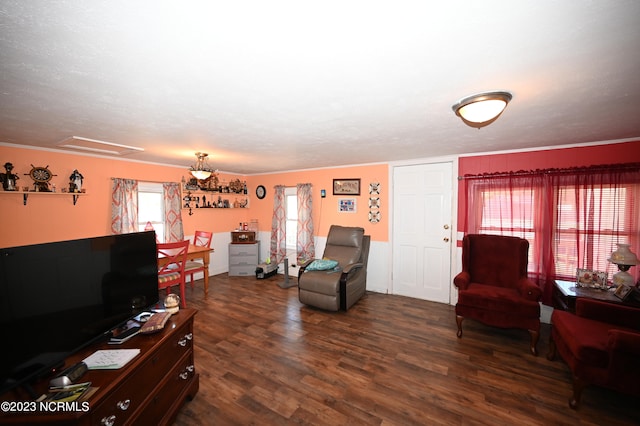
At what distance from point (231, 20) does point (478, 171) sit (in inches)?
142

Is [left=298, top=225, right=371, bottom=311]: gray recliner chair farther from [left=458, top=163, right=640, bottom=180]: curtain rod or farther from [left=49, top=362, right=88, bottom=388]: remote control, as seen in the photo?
[left=49, top=362, right=88, bottom=388]: remote control

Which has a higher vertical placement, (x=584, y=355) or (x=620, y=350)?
(x=620, y=350)

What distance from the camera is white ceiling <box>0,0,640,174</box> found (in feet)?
3.10

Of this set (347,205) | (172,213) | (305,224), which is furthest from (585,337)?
(172,213)

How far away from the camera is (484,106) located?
62.7 inches

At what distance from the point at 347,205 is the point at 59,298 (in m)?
3.83

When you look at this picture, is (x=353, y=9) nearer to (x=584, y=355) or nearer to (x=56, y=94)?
(x=56, y=94)

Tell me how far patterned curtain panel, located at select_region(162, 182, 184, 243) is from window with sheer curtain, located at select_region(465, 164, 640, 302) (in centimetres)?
488

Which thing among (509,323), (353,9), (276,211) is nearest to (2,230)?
(276,211)

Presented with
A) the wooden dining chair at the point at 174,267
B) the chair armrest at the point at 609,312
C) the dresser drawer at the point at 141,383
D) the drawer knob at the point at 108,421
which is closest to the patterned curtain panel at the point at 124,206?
the wooden dining chair at the point at 174,267

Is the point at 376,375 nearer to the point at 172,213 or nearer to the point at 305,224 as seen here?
the point at 305,224

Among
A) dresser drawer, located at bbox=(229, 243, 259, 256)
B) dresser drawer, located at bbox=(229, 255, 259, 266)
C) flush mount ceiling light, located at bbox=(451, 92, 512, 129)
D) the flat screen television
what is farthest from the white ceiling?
dresser drawer, located at bbox=(229, 255, 259, 266)

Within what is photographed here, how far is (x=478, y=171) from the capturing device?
3.45 m

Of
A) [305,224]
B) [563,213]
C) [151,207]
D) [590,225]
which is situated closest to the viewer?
[590,225]
